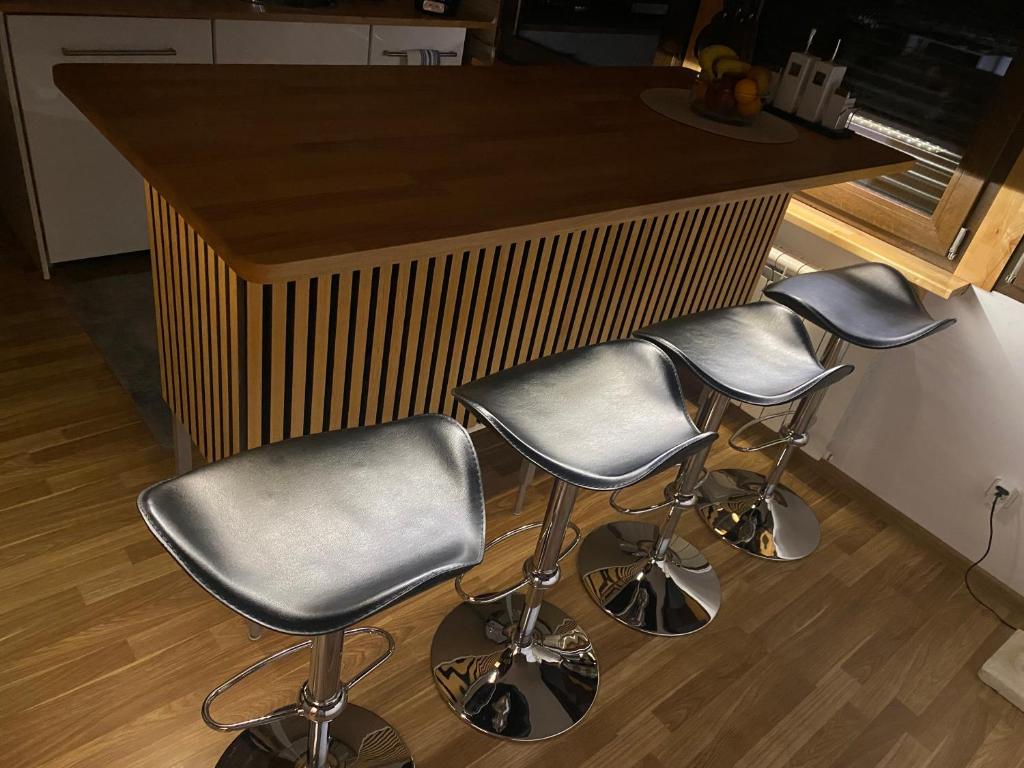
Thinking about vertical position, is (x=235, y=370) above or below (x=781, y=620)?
above

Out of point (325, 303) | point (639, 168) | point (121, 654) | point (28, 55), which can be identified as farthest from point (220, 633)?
point (28, 55)

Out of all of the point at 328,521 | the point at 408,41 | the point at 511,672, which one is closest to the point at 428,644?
the point at 511,672

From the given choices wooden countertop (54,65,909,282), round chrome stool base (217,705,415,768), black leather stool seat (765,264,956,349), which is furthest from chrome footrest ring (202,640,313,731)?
black leather stool seat (765,264,956,349)

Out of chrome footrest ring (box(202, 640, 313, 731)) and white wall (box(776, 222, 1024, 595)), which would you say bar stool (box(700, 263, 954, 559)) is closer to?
white wall (box(776, 222, 1024, 595))

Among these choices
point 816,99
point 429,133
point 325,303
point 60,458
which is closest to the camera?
point 325,303

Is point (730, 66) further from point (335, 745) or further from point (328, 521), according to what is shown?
point (335, 745)

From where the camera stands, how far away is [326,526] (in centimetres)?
114

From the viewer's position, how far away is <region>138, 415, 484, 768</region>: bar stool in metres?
1.02

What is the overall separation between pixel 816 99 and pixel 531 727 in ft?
6.57

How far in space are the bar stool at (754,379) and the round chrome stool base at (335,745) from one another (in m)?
0.96

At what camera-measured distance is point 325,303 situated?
1.61m

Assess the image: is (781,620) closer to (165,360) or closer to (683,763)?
(683,763)

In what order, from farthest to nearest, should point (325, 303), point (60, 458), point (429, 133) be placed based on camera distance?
point (60, 458) < point (429, 133) < point (325, 303)

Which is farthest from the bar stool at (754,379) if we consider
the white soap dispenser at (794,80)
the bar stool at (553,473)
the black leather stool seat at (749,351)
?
the white soap dispenser at (794,80)
